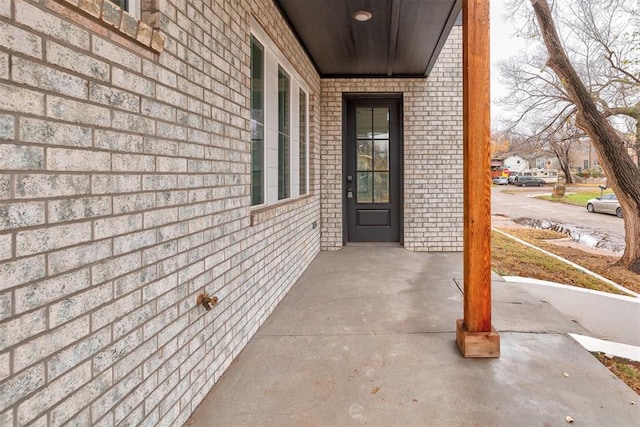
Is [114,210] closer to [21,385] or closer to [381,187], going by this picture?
[21,385]

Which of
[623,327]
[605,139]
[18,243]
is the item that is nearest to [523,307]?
[623,327]

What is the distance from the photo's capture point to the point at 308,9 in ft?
12.1

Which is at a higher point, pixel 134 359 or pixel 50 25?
pixel 50 25

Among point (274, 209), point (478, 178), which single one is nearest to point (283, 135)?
point (274, 209)

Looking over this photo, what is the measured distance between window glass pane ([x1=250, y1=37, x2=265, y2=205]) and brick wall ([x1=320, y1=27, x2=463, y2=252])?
2.81 meters

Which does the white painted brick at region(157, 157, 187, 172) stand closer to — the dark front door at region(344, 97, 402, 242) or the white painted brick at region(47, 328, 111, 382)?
the white painted brick at region(47, 328, 111, 382)

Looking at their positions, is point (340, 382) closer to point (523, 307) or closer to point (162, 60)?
point (162, 60)

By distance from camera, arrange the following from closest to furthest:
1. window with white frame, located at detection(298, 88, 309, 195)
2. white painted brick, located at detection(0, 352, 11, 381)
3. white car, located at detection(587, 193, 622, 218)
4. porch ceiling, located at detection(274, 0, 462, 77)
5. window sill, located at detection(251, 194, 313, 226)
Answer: white painted brick, located at detection(0, 352, 11, 381), window sill, located at detection(251, 194, 313, 226), porch ceiling, located at detection(274, 0, 462, 77), window with white frame, located at detection(298, 88, 309, 195), white car, located at detection(587, 193, 622, 218)

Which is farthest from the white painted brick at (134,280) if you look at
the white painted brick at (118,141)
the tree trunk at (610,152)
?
the tree trunk at (610,152)

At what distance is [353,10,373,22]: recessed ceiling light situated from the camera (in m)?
3.75

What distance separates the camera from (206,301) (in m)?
1.96

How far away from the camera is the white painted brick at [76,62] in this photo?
1.06 m

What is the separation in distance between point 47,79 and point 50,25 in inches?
6.0

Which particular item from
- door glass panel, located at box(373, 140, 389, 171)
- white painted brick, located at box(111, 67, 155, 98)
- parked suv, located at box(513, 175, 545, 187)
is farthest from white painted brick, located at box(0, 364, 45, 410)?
parked suv, located at box(513, 175, 545, 187)
